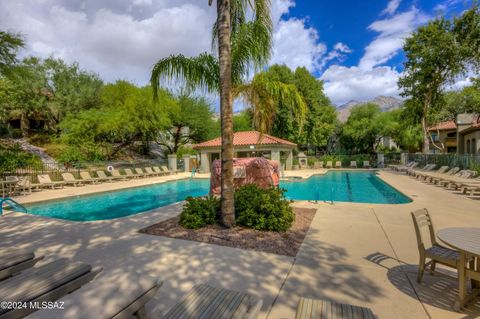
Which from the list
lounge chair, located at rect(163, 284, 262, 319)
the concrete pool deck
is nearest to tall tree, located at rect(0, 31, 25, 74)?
the concrete pool deck

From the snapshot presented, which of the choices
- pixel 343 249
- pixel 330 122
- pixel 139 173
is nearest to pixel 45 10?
pixel 139 173

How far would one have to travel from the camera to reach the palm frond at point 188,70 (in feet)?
20.7

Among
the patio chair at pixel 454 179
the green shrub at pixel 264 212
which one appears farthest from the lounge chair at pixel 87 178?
the patio chair at pixel 454 179

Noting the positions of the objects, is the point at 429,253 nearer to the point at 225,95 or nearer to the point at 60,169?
the point at 225,95

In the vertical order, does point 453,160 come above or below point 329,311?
above

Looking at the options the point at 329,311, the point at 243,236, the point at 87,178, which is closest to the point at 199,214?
the point at 243,236

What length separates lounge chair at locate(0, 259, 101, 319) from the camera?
1.85 meters

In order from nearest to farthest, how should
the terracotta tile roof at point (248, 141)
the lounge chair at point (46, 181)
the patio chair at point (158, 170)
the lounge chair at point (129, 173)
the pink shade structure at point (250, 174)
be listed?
the pink shade structure at point (250, 174) < the lounge chair at point (46, 181) < the lounge chair at point (129, 173) < the patio chair at point (158, 170) < the terracotta tile roof at point (248, 141)

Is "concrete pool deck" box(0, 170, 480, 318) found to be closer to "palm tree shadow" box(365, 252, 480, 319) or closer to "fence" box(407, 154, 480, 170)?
"palm tree shadow" box(365, 252, 480, 319)

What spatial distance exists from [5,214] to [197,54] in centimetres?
809

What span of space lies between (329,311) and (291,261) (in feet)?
6.38

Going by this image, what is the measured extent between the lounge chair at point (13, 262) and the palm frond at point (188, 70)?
16.3ft

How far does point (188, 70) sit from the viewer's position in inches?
250

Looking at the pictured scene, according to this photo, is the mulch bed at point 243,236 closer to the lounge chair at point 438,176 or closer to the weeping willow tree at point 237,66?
the weeping willow tree at point 237,66
